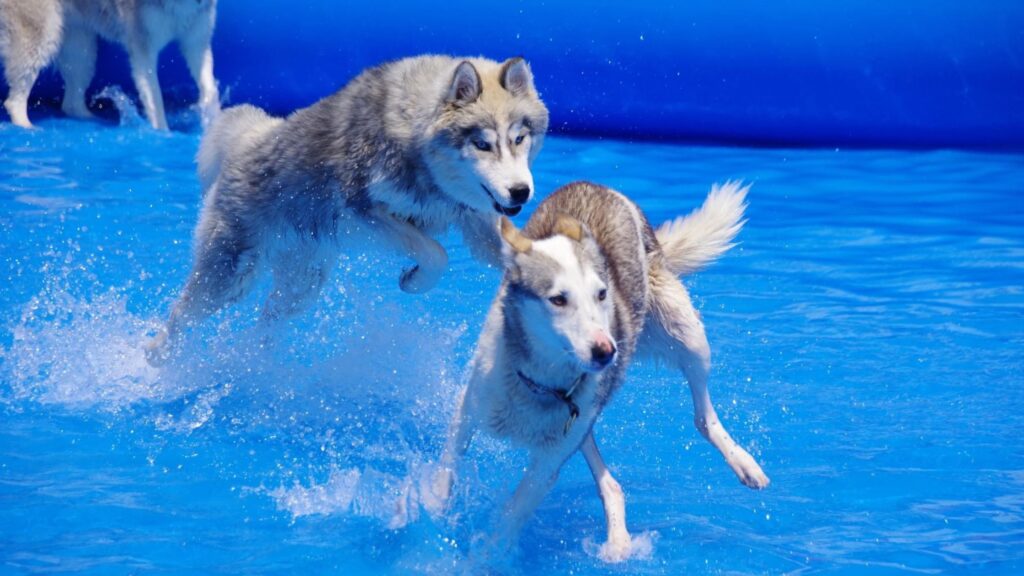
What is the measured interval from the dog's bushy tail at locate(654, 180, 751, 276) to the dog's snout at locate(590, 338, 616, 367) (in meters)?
1.51

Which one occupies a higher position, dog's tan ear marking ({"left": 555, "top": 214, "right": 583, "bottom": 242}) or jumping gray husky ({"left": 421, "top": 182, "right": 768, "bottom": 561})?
dog's tan ear marking ({"left": 555, "top": 214, "right": 583, "bottom": 242})

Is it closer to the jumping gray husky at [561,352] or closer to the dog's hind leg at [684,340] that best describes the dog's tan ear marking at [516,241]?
the jumping gray husky at [561,352]

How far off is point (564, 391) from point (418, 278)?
4.44ft

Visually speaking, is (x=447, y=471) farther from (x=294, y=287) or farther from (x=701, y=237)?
(x=294, y=287)

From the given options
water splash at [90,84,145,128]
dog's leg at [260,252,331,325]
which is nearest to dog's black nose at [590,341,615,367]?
dog's leg at [260,252,331,325]

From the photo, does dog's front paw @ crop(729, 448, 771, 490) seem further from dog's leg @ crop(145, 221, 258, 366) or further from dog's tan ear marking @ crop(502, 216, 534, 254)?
dog's leg @ crop(145, 221, 258, 366)

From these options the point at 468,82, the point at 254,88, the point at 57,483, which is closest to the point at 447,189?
the point at 468,82

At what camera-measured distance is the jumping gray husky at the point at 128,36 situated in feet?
34.3

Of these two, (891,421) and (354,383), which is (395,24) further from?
(891,421)

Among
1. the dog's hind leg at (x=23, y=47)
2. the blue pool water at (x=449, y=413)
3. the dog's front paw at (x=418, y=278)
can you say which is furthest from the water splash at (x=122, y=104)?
the dog's front paw at (x=418, y=278)

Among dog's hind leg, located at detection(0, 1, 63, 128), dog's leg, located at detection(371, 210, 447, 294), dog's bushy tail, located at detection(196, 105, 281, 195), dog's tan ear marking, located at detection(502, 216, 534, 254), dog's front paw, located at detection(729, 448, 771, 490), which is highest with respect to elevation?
dog's hind leg, located at detection(0, 1, 63, 128)

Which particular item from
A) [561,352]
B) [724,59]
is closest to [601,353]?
[561,352]

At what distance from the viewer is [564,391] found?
3.95m

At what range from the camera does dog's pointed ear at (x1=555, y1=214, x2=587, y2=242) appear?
4.01m
